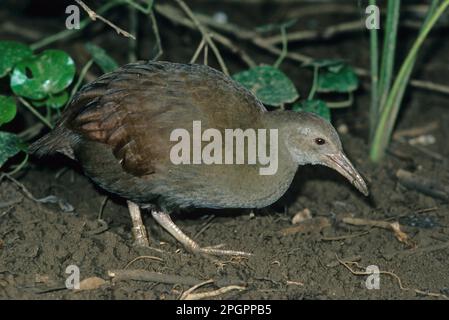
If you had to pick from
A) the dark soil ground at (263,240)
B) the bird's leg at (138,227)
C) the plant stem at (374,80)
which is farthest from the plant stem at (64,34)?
the plant stem at (374,80)

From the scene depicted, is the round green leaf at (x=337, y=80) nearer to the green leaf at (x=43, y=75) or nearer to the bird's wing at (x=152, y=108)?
the bird's wing at (x=152, y=108)

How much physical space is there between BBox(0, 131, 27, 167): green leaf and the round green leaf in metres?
1.99

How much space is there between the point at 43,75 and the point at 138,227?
3.87ft

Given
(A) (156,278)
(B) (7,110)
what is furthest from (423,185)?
(B) (7,110)

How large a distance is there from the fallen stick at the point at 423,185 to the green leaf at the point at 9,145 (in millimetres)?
2464

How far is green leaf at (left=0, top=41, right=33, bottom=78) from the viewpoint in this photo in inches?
192

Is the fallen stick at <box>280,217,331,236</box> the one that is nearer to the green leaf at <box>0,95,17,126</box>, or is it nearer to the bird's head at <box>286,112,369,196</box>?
the bird's head at <box>286,112,369,196</box>

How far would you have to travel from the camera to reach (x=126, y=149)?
13.7ft

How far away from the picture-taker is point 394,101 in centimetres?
519

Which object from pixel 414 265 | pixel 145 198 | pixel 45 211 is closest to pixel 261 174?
pixel 145 198

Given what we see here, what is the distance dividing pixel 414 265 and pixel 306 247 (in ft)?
1.98

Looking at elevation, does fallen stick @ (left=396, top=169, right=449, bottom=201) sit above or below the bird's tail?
below

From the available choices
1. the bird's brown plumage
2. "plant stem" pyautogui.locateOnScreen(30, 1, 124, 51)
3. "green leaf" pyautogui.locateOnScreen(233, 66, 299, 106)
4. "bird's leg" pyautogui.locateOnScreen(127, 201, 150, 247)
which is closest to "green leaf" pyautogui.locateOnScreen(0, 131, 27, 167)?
the bird's brown plumage

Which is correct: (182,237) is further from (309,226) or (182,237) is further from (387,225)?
(387,225)
